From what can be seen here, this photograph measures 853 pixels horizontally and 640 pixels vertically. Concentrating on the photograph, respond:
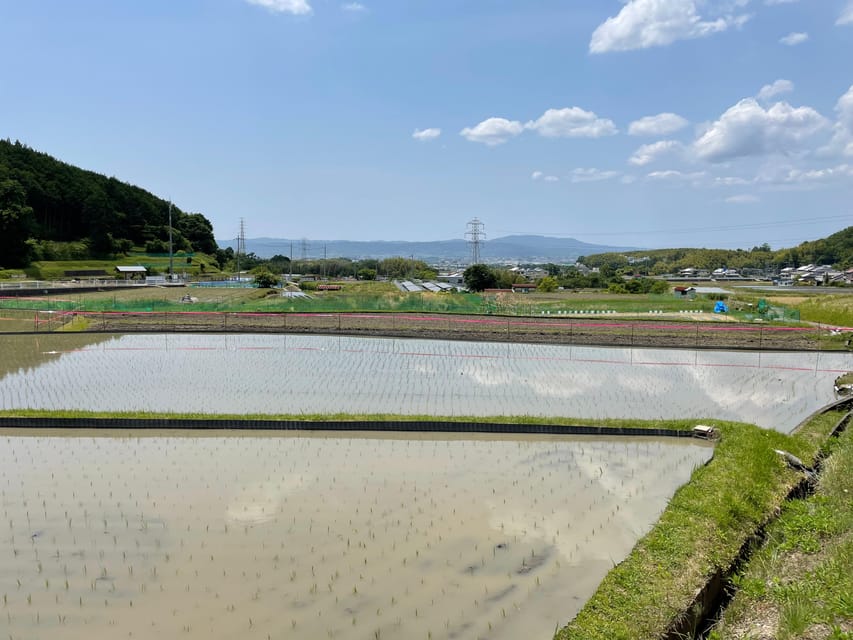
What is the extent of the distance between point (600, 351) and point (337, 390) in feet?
29.1

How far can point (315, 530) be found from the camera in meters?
5.86

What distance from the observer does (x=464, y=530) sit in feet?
19.5

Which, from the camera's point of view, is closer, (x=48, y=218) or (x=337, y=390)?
(x=337, y=390)

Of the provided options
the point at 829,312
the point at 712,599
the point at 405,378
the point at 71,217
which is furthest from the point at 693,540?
the point at 71,217

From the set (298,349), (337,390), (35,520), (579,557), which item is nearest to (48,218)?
(298,349)

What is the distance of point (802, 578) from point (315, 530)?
4321 mm

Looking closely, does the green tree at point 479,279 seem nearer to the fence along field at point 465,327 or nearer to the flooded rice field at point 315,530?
the fence along field at point 465,327

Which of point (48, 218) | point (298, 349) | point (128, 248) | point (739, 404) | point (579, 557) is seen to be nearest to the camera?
point (579, 557)

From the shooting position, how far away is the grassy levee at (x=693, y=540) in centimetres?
424

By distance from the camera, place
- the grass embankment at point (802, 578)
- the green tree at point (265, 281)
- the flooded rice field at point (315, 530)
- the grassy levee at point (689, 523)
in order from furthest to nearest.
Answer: the green tree at point (265, 281), the flooded rice field at point (315, 530), the grassy levee at point (689, 523), the grass embankment at point (802, 578)

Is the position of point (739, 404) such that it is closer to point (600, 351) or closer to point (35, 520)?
point (600, 351)

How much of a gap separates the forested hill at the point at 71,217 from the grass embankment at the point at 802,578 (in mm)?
49050

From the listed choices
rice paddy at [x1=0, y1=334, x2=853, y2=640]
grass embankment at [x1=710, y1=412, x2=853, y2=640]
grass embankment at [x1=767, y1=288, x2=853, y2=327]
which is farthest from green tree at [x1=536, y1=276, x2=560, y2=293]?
grass embankment at [x1=710, y1=412, x2=853, y2=640]

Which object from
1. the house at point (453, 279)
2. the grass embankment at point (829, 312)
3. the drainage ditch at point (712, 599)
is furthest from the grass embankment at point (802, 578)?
the house at point (453, 279)
